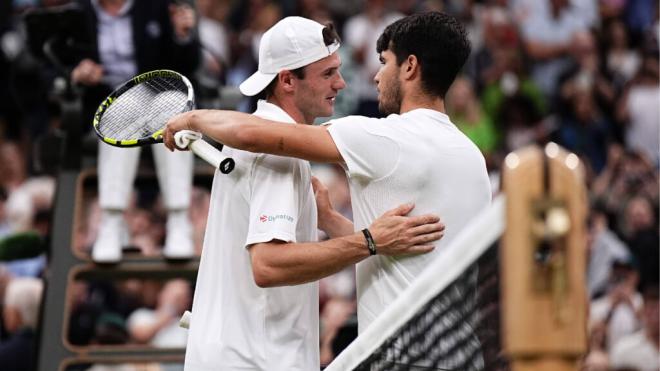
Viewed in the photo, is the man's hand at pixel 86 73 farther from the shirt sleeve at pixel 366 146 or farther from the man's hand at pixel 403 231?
the man's hand at pixel 403 231

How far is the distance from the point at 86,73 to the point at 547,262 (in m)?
5.46

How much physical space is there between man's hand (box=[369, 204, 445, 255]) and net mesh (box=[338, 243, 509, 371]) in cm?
52

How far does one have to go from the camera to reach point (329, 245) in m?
4.50

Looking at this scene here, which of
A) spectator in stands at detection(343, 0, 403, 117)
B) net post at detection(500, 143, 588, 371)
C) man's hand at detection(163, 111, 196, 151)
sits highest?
spectator in stands at detection(343, 0, 403, 117)

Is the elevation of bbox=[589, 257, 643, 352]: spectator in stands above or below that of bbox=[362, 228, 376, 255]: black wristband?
above

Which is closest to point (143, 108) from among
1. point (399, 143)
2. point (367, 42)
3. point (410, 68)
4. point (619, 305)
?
point (410, 68)

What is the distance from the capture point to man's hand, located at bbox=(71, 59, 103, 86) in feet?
25.3

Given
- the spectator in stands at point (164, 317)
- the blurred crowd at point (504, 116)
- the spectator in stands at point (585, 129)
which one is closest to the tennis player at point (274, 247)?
the blurred crowd at point (504, 116)

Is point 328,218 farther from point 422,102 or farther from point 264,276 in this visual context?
point 264,276

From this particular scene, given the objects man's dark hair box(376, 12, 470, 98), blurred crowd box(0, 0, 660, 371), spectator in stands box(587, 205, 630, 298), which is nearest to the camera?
man's dark hair box(376, 12, 470, 98)

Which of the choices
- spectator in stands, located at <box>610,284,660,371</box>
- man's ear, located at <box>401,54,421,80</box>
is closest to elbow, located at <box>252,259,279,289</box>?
man's ear, located at <box>401,54,421,80</box>

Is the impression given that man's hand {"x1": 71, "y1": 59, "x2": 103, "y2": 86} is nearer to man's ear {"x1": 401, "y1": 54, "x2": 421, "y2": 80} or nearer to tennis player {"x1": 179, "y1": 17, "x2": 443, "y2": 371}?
tennis player {"x1": 179, "y1": 17, "x2": 443, "y2": 371}

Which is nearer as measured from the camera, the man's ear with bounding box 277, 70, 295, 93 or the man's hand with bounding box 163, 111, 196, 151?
the man's hand with bounding box 163, 111, 196, 151

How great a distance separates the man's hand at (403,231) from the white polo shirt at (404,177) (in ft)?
0.19
